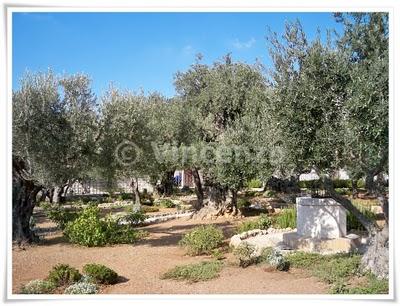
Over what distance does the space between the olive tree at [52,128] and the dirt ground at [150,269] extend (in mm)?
2449

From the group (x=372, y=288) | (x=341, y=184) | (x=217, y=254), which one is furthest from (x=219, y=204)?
(x=341, y=184)

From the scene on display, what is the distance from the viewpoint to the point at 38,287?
375 inches

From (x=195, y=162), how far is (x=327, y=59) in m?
12.1

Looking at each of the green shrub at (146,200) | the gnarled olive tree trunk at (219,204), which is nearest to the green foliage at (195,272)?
the gnarled olive tree trunk at (219,204)

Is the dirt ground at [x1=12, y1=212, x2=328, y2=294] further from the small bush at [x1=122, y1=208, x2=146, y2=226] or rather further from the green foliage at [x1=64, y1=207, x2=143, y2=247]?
the small bush at [x1=122, y1=208, x2=146, y2=226]

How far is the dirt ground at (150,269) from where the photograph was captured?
31.8ft

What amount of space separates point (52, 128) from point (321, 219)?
8.98 m

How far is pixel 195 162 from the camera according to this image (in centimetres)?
2089

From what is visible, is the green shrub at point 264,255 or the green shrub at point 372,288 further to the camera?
the green shrub at point 264,255

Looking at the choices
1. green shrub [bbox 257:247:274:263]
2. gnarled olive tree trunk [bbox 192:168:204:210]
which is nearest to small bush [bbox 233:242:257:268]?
green shrub [bbox 257:247:274:263]

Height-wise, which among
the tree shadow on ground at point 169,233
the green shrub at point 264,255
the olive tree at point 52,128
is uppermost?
the olive tree at point 52,128

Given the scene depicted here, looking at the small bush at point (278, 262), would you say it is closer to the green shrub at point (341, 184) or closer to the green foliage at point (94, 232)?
the green foliage at point (94, 232)

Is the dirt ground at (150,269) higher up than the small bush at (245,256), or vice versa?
the small bush at (245,256)
